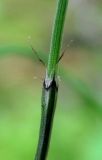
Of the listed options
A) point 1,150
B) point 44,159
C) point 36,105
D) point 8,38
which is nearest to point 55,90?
point 44,159

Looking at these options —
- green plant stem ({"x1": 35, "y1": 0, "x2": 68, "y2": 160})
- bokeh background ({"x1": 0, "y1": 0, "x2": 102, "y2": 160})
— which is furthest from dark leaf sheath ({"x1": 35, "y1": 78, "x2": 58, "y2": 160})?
bokeh background ({"x1": 0, "y1": 0, "x2": 102, "y2": 160})

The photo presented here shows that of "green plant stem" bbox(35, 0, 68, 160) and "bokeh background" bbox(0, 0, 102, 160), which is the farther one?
"bokeh background" bbox(0, 0, 102, 160)

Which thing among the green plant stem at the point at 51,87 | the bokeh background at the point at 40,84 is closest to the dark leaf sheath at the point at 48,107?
the green plant stem at the point at 51,87

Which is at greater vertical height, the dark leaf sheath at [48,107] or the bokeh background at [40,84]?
the dark leaf sheath at [48,107]

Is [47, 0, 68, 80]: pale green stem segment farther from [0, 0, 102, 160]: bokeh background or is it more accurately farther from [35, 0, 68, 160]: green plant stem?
[0, 0, 102, 160]: bokeh background

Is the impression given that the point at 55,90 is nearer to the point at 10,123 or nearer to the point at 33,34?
the point at 10,123

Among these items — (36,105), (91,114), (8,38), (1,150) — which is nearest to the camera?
(1,150)

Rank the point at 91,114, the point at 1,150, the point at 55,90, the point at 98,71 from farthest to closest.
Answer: the point at 98,71
the point at 91,114
the point at 1,150
the point at 55,90

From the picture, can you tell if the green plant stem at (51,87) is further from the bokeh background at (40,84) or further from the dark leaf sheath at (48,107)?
the bokeh background at (40,84)

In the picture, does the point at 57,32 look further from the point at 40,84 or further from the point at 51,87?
the point at 40,84
